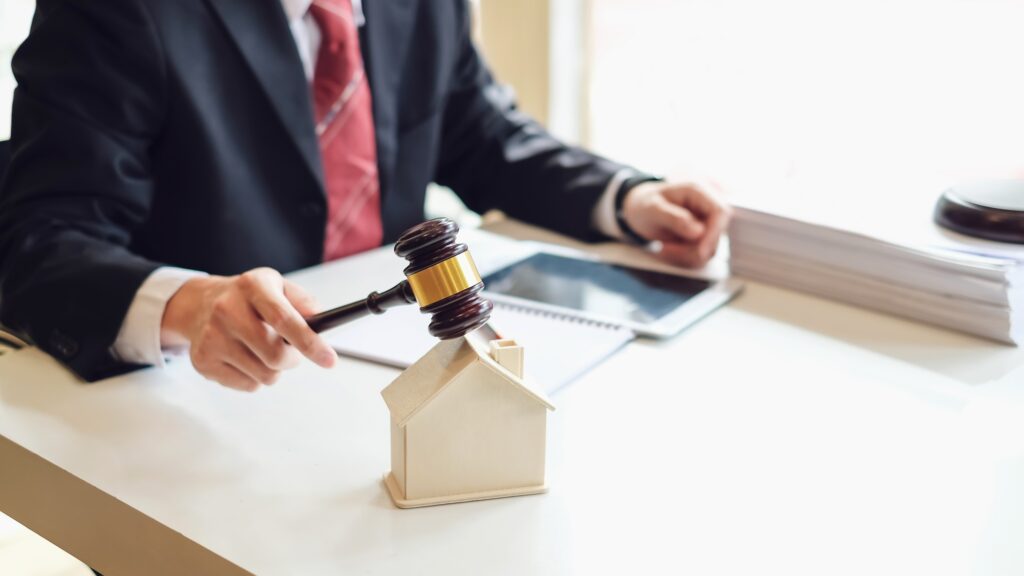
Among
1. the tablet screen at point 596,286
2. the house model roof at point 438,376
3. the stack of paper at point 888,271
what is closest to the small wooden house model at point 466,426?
the house model roof at point 438,376

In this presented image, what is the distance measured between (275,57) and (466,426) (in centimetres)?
67

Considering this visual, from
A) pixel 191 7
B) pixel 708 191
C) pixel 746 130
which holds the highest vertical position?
pixel 191 7

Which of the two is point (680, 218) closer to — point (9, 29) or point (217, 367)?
point (217, 367)

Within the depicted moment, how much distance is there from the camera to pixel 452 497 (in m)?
0.72

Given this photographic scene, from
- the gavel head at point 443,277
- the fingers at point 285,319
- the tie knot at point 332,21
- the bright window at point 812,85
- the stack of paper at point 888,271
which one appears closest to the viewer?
the gavel head at point 443,277

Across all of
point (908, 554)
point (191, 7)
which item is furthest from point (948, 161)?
point (191, 7)

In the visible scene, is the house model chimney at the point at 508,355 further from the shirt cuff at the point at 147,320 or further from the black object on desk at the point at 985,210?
the black object on desk at the point at 985,210

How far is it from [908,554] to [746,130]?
132 cm

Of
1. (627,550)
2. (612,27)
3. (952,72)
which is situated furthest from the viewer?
(612,27)

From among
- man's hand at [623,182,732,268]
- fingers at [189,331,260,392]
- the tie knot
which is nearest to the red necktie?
the tie knot

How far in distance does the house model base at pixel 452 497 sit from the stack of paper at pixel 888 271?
1.90ft

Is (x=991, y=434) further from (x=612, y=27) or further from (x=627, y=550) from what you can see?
(x=612, y=27)

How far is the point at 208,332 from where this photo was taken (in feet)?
2.71

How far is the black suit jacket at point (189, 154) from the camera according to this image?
990mm
